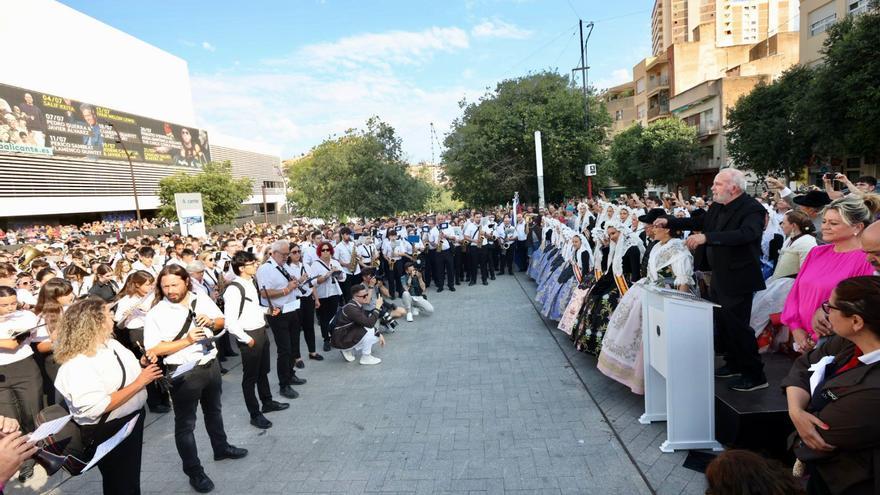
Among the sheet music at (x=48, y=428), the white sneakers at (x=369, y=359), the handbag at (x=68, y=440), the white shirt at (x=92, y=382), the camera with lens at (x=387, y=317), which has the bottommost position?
the white sneakers at (x=369, y=359)

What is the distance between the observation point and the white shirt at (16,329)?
4113 mm

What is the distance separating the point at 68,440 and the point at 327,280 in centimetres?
490

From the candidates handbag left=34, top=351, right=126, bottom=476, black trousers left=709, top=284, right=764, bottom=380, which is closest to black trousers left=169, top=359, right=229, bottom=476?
handbag left=34, top=351, right=126, bottom=476

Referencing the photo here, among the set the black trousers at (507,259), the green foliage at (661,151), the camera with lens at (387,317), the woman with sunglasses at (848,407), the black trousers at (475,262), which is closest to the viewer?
the woman with sunglasses at (848,407)

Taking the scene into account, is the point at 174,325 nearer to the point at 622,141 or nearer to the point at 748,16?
the point at 622,141

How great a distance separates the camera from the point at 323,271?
24.3ft

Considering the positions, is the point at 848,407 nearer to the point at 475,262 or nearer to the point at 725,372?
the point at 725,372

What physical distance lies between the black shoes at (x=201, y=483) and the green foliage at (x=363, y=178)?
62.2 ft

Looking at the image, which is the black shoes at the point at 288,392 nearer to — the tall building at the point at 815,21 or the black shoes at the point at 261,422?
the black shoes at the point at 261,422

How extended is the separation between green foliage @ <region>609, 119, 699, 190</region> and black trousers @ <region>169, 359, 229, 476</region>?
33.6 m

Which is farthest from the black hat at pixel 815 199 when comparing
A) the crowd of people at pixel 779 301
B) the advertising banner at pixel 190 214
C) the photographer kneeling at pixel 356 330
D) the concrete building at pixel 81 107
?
the concrete building at pixel 81 107

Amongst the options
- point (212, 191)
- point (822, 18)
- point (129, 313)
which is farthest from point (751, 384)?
point (212, 191)

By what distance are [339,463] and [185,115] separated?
53.0 meters

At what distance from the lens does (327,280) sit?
7598 mm
